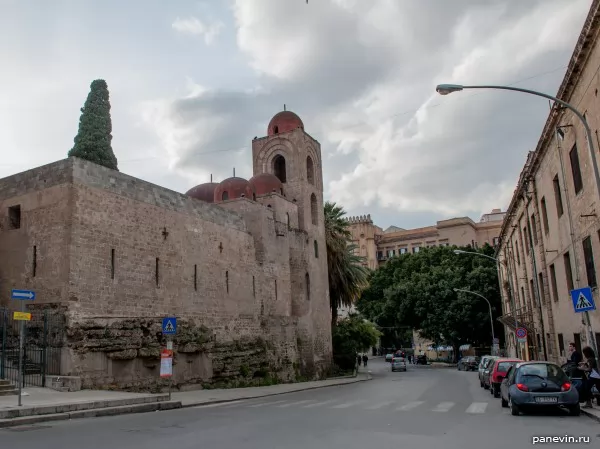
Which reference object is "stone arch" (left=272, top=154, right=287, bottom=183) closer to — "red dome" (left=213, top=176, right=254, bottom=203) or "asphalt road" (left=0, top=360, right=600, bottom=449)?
"red dome" (left=213, top=176, right=254, bottom=203)

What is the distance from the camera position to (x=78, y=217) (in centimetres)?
1909

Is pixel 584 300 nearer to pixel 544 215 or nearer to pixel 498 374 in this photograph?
pixel 498 374

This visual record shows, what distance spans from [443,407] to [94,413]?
9.29m

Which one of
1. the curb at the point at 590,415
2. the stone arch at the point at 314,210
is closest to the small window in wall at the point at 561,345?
the curb at the point at 590,415

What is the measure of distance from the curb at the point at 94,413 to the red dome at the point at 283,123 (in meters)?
26.0

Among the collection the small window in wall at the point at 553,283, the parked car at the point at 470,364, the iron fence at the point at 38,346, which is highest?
the small window in wall at the point at 553,283

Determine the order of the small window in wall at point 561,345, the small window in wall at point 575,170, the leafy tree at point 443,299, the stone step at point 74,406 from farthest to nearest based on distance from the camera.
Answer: the leafy tree at point 443,299
the small window in wall at point 561,345
the small window in wall at point 575,170
the stone step at point 74,406

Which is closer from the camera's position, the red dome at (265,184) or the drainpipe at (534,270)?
the drainpipe at (534,270)

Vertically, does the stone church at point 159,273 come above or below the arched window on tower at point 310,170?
below

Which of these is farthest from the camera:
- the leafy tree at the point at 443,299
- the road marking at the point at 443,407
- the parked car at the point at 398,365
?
the leafy tree at the point at 443,299

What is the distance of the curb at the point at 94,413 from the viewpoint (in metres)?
11.8

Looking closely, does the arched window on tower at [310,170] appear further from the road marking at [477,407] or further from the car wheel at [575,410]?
the car wheel at [575,410]

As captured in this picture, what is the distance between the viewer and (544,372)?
12992mm

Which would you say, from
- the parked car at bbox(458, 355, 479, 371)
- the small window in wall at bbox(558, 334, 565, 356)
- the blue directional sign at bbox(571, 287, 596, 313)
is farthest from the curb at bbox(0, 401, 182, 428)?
the parked car at bbox(458, 355, 479, 371)
